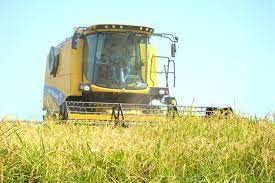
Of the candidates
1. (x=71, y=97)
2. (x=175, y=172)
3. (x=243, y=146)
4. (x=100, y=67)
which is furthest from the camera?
(x=71, y=97)

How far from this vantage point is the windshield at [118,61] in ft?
31.8

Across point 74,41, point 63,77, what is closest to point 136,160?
point 74,41

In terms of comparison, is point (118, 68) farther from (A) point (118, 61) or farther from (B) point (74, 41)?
(B) point (74, 41)

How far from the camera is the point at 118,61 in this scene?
9.75 meters

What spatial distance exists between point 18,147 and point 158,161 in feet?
3.81

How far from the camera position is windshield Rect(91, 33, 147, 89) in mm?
9688

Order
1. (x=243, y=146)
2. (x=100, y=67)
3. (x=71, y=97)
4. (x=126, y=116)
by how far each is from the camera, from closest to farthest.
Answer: (x=243, y=146) → (x=126, y=116) → (x=100, y=67) → (x=71, y=97)

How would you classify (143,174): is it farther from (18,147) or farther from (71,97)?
(71,97)

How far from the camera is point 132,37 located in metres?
9.80

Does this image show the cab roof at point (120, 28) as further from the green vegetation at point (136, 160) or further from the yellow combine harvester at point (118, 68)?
the green vegetation at point (136, 160)

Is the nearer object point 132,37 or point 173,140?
point 173,140

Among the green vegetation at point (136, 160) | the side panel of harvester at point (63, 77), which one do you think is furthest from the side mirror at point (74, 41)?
the green vegetation at point (136, 160)

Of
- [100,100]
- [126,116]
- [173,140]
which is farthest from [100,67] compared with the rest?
[173,140]

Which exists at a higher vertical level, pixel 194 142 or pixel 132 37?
pixel 132 37
